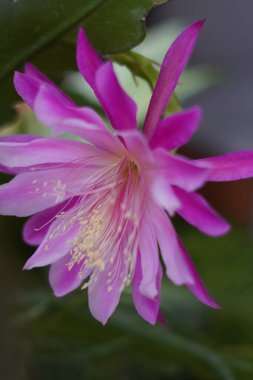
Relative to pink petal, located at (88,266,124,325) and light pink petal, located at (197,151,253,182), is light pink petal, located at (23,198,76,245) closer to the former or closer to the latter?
pink petal, located at (88,266,124,325)

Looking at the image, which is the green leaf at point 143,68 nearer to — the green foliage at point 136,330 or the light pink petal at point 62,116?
the light pink petal at point 62,116

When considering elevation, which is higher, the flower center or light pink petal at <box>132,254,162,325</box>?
the flower center

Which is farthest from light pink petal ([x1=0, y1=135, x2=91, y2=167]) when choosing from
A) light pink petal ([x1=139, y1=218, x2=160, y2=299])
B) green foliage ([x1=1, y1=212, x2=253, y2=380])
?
green foliage ([x1=1, y1=212, x2=253, y2=380])

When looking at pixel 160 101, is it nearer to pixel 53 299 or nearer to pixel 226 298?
pixel 53 299

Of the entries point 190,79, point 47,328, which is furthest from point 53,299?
point 190,79

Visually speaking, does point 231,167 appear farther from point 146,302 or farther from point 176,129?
point 146,302

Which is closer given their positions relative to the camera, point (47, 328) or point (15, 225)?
point (47, 328)
